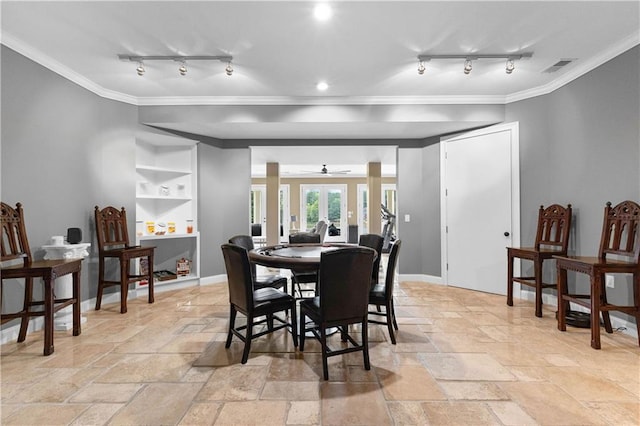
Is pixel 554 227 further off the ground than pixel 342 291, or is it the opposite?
pixel 554 227

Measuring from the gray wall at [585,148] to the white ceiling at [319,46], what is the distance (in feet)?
0.70

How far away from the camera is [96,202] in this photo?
3.88 metres

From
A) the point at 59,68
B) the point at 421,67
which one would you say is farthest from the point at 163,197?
the point at 421,67

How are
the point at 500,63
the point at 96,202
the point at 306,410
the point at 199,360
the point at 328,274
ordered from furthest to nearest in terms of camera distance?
the point at 96,202
the point at 500,63
the point at 199,360
the point at 328,274
the point at 306,410

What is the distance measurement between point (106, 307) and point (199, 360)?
2.17 m

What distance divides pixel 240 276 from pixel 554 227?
12.0ft

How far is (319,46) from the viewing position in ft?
9.79

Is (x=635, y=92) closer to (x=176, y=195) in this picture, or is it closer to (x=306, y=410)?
(x=306, y=410)

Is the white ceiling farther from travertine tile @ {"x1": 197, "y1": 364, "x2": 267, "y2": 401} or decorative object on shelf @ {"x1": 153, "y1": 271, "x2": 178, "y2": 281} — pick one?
travertine tile @ {"x1": 197, "y1": 364, "x2": 267, "y2": 401}

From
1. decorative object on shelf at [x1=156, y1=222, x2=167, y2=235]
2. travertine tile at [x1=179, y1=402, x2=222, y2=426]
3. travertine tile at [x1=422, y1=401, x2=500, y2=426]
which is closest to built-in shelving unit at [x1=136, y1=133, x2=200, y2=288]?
decorative object on shelf at [x1=156, y1=222, x2=167, y2=235]

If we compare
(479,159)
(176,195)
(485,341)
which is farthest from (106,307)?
(479,159)

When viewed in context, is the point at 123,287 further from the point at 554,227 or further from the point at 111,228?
the point at 554,227

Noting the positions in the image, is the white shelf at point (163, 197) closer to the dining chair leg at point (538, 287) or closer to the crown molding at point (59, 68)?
the crown molding at point (59, 68)

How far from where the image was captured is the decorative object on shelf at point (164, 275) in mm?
4693
